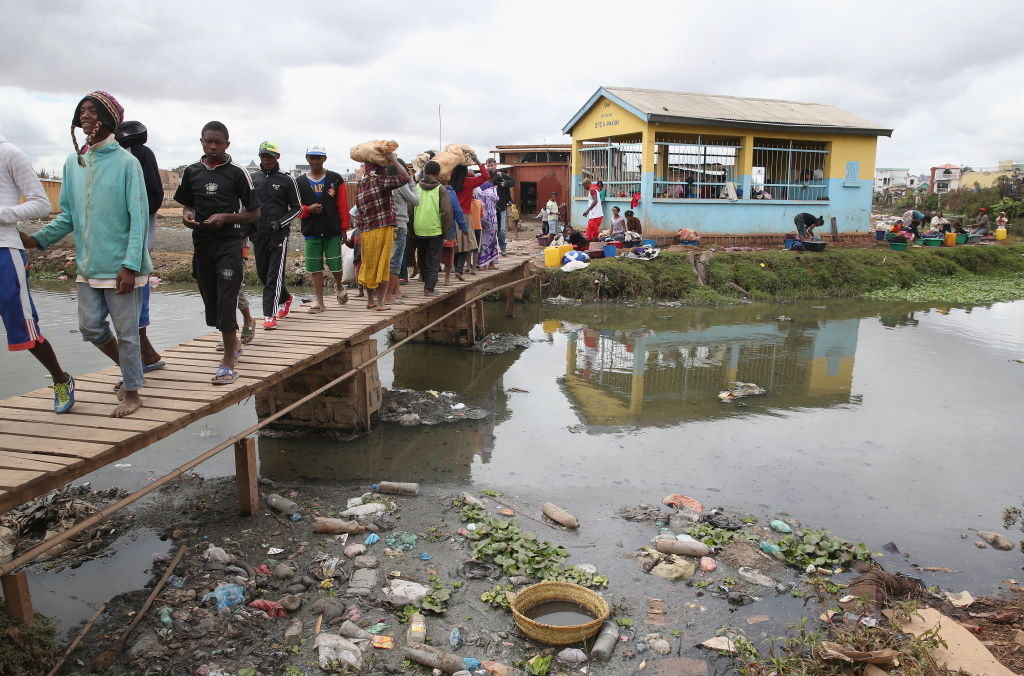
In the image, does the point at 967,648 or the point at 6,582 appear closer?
the point at 6,582

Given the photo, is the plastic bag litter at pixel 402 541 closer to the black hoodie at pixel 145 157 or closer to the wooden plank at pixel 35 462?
the wooden plank at pixel 35 462

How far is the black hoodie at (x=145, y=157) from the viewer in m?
3.86

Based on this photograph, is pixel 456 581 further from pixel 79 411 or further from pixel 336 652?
pixel 79 411

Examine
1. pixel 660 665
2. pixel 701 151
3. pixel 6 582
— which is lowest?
pixel 660 665

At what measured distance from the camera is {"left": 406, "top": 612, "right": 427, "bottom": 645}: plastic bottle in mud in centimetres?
325

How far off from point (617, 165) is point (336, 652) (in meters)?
15.6

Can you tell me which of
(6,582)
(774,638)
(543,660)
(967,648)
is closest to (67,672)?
(6,582)

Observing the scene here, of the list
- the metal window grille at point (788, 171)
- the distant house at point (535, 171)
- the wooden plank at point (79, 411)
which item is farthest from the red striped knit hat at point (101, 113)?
the distant house at point (535, 171)

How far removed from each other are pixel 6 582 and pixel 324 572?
1546mm

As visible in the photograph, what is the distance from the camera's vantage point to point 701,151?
54.2 feet

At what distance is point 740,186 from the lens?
56.0 feet

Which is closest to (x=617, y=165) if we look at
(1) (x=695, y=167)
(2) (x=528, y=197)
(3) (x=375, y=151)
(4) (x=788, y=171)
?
(1) (x=695, y=167)

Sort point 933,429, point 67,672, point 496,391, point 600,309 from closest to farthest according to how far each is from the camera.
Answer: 1. point 67,672
2. point 933,429
3. point 496,391
4. point 600,309

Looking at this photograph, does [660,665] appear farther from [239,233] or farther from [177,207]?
[177,207]
